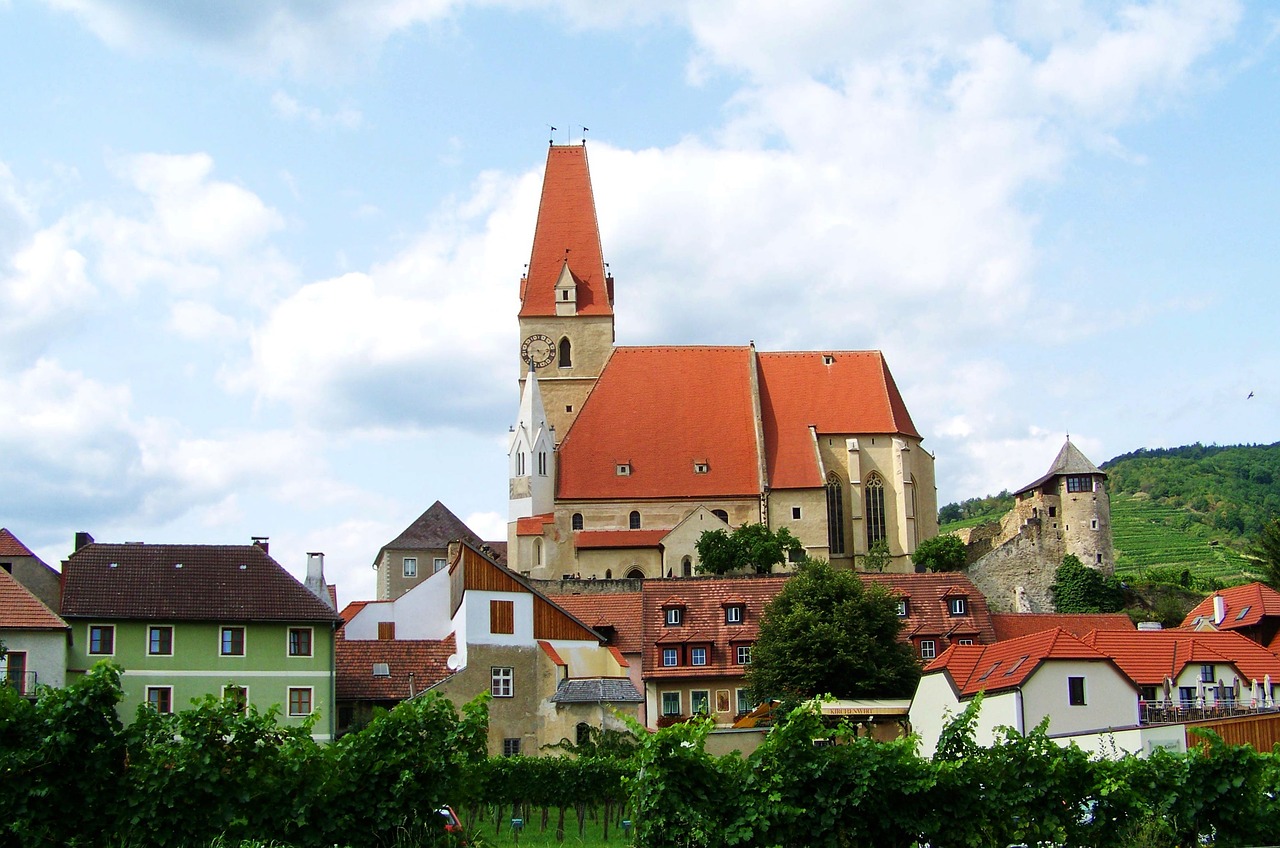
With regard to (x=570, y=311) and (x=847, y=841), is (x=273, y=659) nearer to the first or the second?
(x=847, y=841)

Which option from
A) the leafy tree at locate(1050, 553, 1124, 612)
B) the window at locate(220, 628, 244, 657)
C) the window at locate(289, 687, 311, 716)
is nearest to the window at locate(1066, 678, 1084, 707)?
the window at locate(289, 687, 311, 716)

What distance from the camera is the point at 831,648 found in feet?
171

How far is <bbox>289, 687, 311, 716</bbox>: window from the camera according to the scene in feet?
153

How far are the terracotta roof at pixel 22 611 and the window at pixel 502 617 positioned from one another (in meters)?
14.2

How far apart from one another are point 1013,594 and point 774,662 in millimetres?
31301

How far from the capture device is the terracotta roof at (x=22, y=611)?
4197 cm

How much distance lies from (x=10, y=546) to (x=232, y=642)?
7155mm

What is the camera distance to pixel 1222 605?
61.5 meters

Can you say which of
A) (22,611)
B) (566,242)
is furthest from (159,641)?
(566,242)

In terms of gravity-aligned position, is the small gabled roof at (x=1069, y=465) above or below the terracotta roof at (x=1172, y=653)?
above

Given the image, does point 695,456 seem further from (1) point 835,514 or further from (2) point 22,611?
(2) point 22,611

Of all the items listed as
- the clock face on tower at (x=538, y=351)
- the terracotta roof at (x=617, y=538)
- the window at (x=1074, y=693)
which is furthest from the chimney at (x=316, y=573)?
the window at (x=1074, y=693)

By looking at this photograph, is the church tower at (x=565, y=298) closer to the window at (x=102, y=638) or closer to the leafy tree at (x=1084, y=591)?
→ the leafy tree at (x=1084, y=591)

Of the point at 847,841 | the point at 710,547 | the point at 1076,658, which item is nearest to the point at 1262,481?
the point at 710,547
